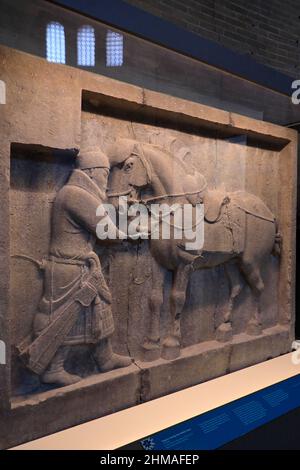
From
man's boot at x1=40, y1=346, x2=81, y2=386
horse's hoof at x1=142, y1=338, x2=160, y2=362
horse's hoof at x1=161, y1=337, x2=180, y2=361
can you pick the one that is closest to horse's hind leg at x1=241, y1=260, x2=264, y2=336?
horse's hoof at x1=161, y1=337, x2=180, y2=361

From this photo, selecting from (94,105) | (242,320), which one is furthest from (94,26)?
(242,320)

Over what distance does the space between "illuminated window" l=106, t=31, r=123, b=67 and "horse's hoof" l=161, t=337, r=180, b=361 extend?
2237 mm

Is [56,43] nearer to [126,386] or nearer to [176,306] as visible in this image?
[176,306]

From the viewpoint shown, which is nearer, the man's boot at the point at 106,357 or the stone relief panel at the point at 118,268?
the stone relief panel at the point at 118,268

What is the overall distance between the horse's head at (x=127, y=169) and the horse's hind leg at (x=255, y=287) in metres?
1.44

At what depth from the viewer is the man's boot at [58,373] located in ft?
8.18

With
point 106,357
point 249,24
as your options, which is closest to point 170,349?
point 106,357

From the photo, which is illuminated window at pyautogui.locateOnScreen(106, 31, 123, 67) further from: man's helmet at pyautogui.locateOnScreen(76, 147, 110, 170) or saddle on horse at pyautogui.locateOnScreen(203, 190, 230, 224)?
saddle on horse at pyautogui.locateOnScreen(203, 190, 230, 224)

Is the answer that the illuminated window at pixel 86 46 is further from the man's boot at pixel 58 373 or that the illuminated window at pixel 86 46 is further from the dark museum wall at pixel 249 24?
the dark museum wall at pixel 249 24

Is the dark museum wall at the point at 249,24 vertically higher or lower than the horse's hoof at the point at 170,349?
higher

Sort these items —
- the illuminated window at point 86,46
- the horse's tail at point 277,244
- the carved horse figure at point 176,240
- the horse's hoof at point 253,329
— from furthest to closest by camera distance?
the horse's tail at point 277,244 < the horse's hoof at point 253,329 < the carved horse figure at point 176,240 < the illuminated window at point 86,46

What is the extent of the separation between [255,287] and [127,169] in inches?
75.4

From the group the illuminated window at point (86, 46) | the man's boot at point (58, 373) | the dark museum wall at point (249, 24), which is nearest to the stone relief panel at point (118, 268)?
the man's boot at point (58, 373)

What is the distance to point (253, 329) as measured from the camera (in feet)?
12.4
